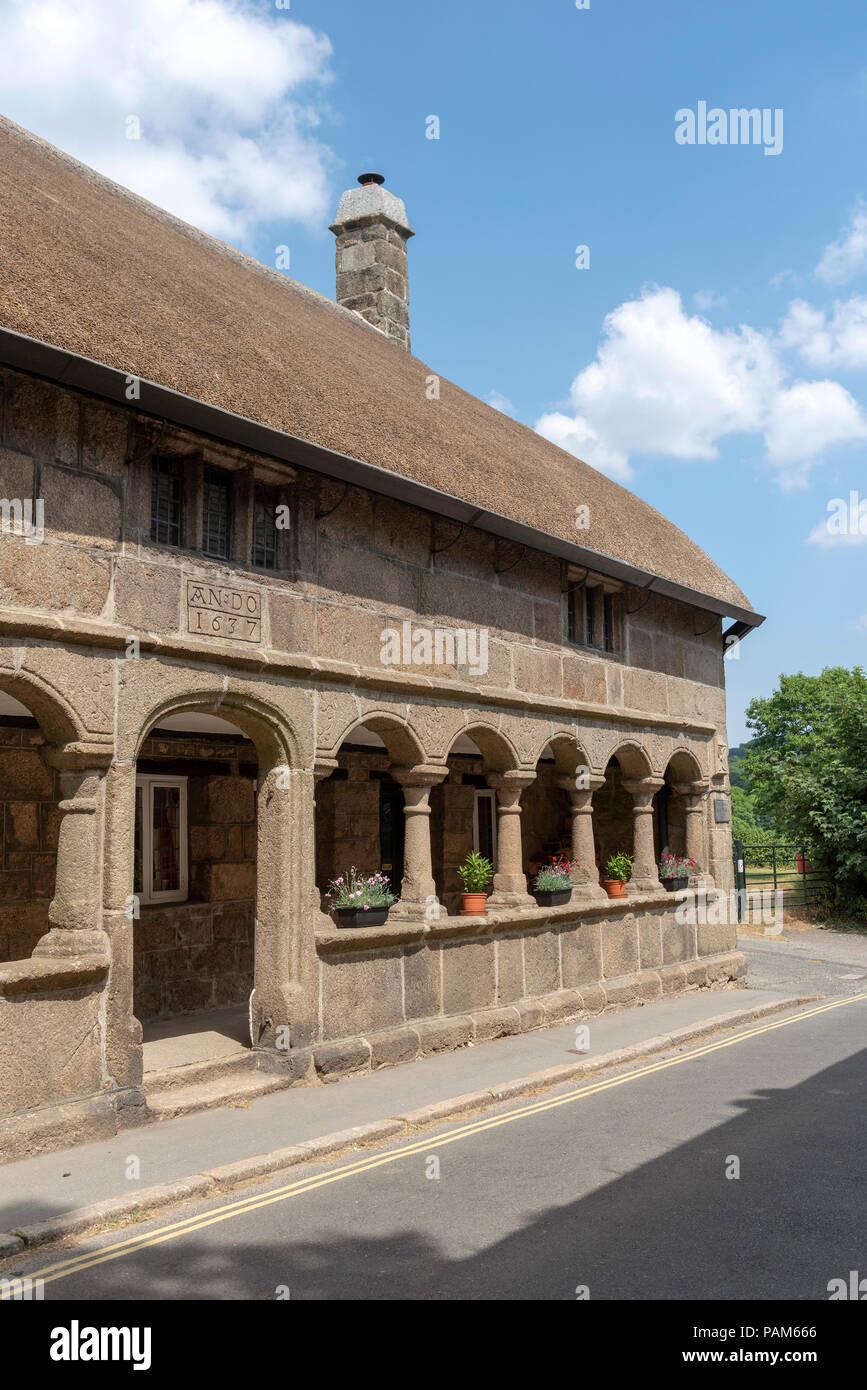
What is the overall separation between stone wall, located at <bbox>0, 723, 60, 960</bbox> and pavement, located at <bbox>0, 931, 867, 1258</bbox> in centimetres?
276

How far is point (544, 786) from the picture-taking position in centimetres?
1628

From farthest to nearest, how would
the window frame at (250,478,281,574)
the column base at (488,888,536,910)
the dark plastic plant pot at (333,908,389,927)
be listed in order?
the column base at (488,888,536,910), the dark plastic plant pot at (333,908,389,927), the window frame at (250,478,281,574)

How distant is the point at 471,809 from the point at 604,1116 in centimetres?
714

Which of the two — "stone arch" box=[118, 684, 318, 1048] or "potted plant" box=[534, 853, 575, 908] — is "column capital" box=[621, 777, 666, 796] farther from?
"stone arch" box=[118, 684, 318, 1048]

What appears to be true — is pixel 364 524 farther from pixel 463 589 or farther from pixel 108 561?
pixel 108 561

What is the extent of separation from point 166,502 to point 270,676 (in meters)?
1.50

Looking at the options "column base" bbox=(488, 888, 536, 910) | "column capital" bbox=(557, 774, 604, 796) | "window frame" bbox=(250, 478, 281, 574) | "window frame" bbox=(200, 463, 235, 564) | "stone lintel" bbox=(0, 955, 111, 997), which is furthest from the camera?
"column capital" bbox=(557, 774, 604, 796)

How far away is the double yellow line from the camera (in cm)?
514

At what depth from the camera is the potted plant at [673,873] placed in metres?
14.0

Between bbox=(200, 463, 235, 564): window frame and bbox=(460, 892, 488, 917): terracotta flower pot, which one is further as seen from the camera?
bbox=(460, 892, 488, 917): terracotta flower pot

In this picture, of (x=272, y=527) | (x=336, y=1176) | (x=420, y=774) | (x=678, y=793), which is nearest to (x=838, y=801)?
(x=678, y=793)

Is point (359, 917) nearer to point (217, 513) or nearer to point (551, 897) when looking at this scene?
point (551, 897)

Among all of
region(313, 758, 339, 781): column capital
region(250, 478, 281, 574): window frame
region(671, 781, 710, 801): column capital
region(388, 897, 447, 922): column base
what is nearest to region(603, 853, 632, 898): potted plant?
region(671, 781, 710, 801): column capital
